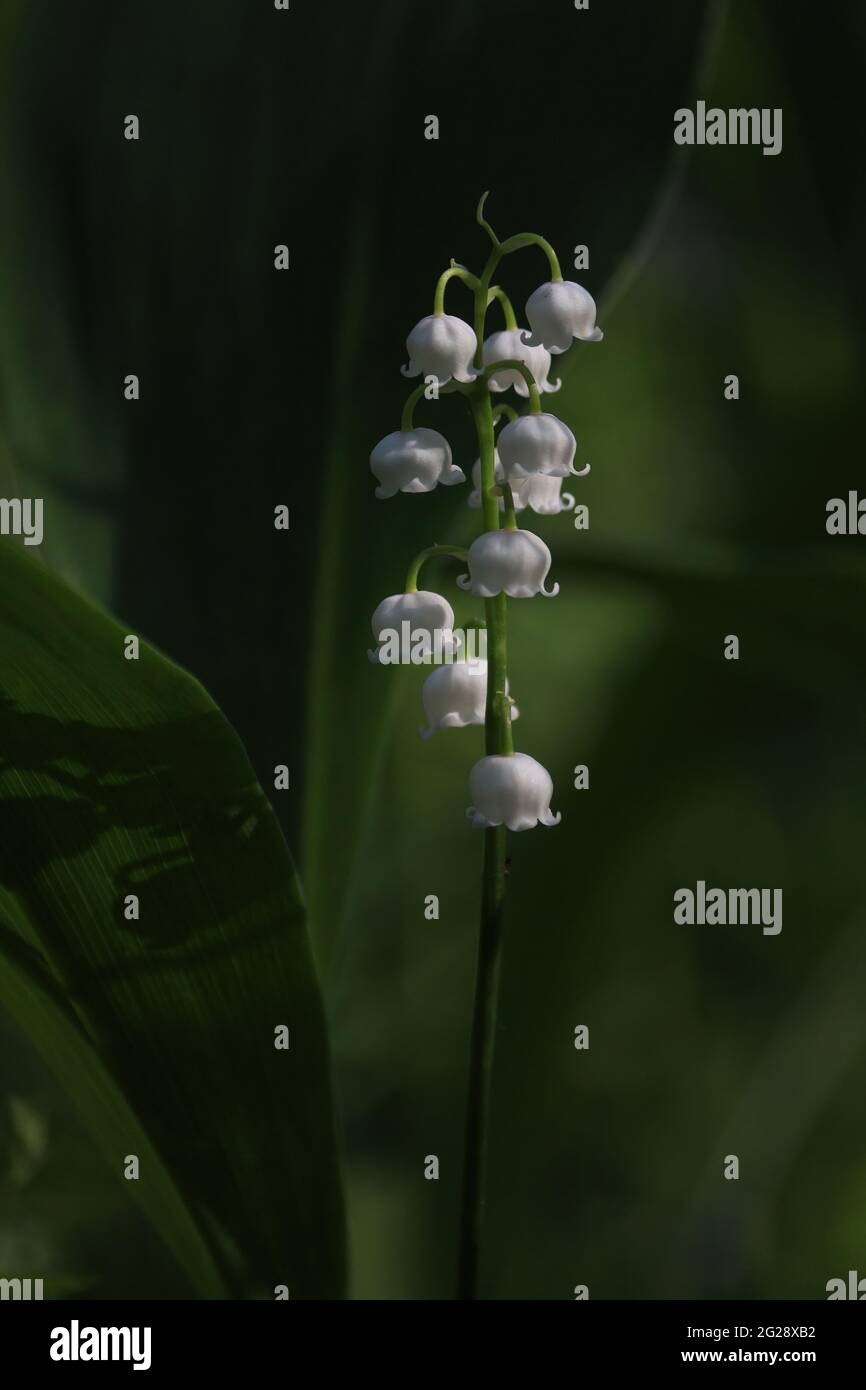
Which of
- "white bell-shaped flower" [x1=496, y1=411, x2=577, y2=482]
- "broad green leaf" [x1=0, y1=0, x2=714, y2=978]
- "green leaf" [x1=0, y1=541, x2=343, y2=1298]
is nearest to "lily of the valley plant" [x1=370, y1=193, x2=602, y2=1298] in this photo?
"white bell-shaped flower" [x1=496, y1=411, x2=577, y2=482]

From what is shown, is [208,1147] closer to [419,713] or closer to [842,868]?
[419,713]

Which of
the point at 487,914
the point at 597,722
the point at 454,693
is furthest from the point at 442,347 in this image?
the point at 597,722

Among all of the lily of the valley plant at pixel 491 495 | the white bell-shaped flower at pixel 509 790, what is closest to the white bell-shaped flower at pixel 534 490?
the lily of the valley plant at pixel 491 495

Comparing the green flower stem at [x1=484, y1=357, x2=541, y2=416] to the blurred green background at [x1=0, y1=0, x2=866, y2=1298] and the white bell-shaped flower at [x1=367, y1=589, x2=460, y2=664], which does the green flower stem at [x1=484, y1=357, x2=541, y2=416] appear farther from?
the blurred green background at [x1=0, y1=0, x2=866, y2=1298]

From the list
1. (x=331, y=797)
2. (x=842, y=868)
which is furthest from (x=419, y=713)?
(x=842, y=868)

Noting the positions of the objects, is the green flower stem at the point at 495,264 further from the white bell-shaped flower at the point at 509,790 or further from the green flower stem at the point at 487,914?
the white bell-shaped flower at the point at 509,790

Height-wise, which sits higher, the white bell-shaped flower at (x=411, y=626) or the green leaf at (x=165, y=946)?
the white bell-shaped flower at (x=411, y=626)
